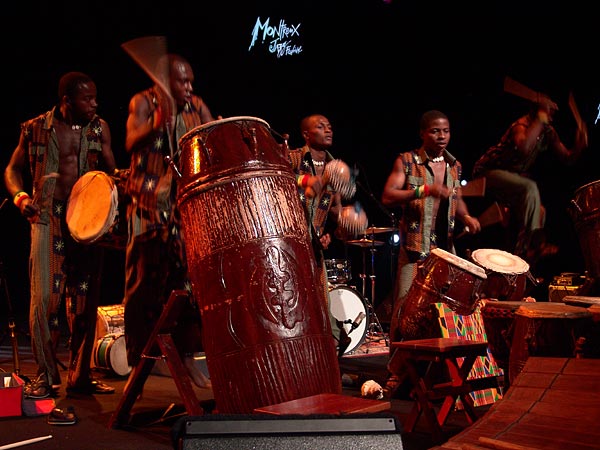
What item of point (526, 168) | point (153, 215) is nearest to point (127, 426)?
point (153, 215)

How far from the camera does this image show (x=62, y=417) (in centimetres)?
396

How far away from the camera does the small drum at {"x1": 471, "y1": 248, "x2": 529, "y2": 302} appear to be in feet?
16.4

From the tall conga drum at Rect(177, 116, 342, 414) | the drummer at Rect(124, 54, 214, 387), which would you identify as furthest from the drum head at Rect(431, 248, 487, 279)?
the drummer at Rect(124, 54, 214, 387)

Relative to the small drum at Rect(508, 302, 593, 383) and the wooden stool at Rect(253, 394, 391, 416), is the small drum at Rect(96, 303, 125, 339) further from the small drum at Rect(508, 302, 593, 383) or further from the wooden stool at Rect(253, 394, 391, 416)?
the wooden stool at Rect(253, 394, 391, 416)

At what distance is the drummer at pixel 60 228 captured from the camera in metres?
4.85

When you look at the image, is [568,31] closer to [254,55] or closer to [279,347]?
[254,55]

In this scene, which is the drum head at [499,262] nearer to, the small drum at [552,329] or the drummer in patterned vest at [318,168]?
the small drum at [552,329]

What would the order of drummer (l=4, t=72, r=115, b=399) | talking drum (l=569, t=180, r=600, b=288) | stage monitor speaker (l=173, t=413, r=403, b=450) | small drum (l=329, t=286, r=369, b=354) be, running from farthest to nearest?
small drum (l=329, t=286, r=369, b=354)
talking drum (l=569, t=180, r=600, b=288)
drummer (l=4, t=72, r=115, b=399)
stage monitor speaker (l=173, t=413, r=403, b=450)

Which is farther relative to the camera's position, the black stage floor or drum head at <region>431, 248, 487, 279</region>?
drum head at <region>431, 248, 487, 279</region>

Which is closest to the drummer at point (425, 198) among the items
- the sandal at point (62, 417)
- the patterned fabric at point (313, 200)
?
the patterned fabric at point (313, 200)

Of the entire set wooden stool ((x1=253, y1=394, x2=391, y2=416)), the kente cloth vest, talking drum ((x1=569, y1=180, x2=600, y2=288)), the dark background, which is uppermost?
the dark background

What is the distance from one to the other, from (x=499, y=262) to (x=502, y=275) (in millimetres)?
128

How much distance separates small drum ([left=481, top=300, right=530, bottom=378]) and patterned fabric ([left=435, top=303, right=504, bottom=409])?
43 cm

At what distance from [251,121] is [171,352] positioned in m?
1.36
